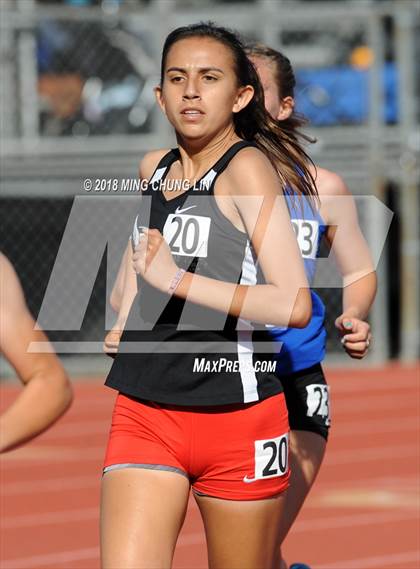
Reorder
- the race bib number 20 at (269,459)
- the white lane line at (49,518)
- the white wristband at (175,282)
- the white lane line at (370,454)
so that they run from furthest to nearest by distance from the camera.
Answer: the white lane line at (370,454) → the white lane line at (49,518) → the race bib number 20 at (269,459) → the white wristband at (175,282)

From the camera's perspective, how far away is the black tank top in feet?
11.0

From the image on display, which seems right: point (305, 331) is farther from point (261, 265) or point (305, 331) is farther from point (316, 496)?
point (316, 496)

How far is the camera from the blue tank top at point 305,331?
13.8ft

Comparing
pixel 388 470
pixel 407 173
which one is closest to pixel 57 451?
pixel 388 470

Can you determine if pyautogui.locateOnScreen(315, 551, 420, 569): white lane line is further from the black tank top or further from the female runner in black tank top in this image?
the black tank top

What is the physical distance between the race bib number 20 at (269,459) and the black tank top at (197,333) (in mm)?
127

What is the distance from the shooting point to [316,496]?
7.28m

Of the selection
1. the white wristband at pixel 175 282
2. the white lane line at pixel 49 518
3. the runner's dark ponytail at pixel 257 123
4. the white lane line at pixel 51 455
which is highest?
the runner's dark ponytail at pixel 257 123

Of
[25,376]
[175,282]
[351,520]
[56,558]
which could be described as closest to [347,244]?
[175,282]

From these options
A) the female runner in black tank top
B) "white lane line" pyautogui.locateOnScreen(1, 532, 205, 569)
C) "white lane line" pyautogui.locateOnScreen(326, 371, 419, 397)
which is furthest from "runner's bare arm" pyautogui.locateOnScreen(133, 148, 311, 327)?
"white lane line" pyautogui.locateOnScreen(326, 371, 419, 397)

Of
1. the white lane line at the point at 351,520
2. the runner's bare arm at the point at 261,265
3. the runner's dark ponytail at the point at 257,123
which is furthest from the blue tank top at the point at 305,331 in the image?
the white lane line at the point at 351,520

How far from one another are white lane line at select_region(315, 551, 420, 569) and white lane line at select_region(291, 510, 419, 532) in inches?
23.2

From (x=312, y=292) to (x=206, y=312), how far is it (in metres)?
0.96

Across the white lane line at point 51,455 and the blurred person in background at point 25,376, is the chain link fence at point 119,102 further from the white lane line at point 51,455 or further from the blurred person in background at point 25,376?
the blurred person in background at point 25,376
